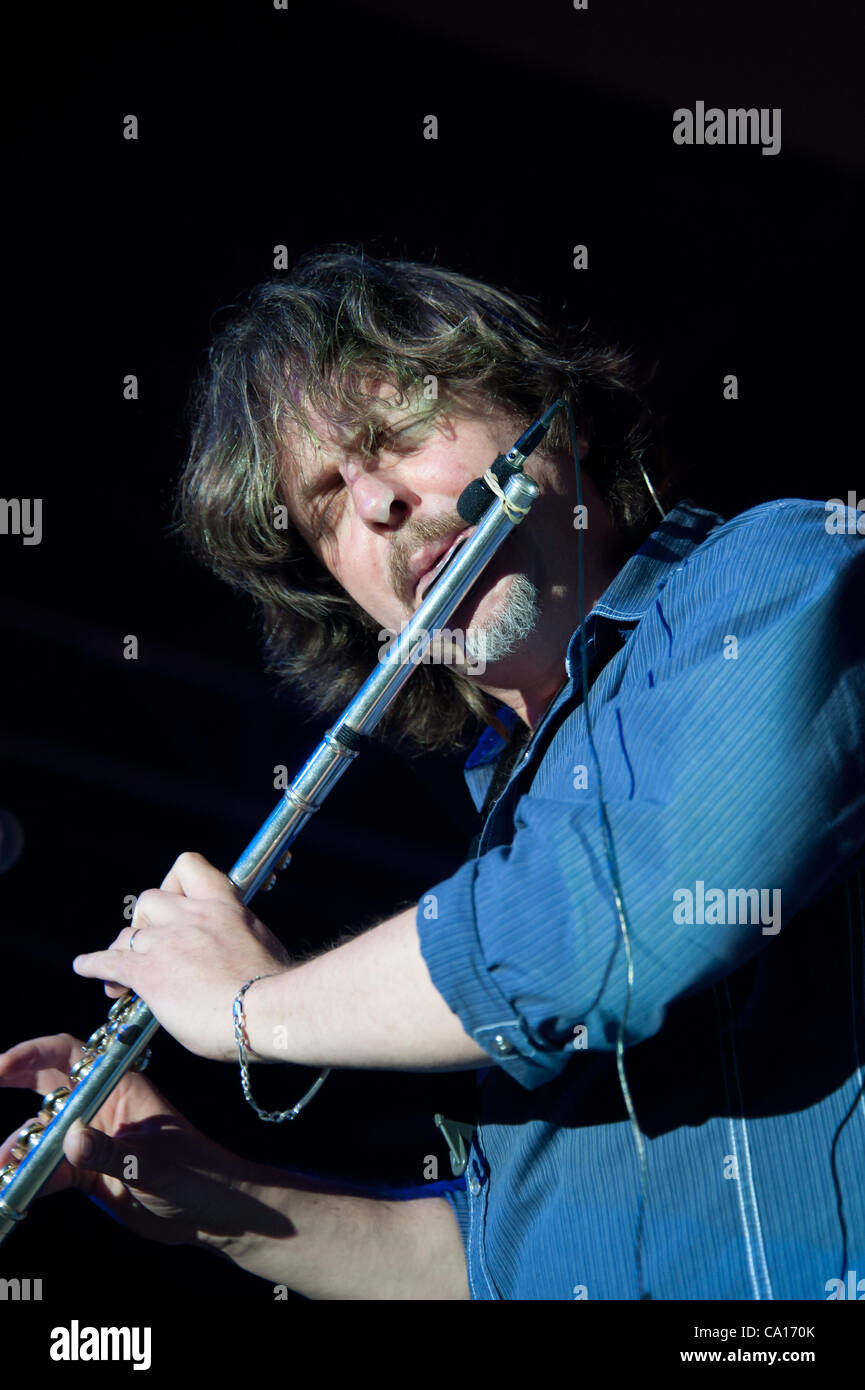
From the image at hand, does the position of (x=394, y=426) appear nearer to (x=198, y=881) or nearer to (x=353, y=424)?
(x=353, y=424)

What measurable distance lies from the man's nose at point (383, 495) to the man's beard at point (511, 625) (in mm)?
206

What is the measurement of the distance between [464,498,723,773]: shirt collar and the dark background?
0.88 metres

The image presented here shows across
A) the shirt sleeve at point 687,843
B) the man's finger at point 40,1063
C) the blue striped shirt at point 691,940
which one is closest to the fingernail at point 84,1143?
the man's finger at point 40,1063

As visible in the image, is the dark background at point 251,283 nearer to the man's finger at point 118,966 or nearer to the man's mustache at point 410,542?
the man's mustache at point 410,542

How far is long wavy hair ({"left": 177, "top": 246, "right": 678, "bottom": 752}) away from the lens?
1.67m

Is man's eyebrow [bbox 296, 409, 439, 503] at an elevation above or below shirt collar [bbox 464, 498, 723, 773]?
above

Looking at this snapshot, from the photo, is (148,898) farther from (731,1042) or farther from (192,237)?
(192,237)

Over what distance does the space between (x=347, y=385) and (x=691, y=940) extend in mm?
1080

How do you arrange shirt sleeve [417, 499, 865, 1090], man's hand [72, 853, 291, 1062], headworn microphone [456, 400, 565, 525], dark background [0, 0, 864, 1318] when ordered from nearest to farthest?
shirt sleeve [417, 499, 865, 1090], man's hand [72, 853, 291, 1062], headworn microphone [456, 400, 565, 525], dark background [0, 0, 864, 1318]

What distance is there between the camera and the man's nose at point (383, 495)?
1580mm

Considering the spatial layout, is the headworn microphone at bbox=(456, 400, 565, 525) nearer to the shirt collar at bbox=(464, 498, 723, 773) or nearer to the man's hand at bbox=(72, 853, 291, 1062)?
the shirt collar at bbox=(464, 498, 723, 773)

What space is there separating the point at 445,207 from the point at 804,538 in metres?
1.42

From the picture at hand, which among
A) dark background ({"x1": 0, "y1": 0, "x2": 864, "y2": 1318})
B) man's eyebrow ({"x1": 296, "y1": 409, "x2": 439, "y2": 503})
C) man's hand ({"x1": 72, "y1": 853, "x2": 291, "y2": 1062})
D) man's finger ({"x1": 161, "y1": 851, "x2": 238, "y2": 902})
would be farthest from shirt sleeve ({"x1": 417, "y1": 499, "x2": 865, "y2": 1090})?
dark background ({"x1": 0, "y1": 0, "x2": 864, "y2": 1318})

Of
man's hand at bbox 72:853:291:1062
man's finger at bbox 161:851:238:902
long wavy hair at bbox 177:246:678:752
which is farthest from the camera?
long wavy hair at bbox 177:246:678:752
